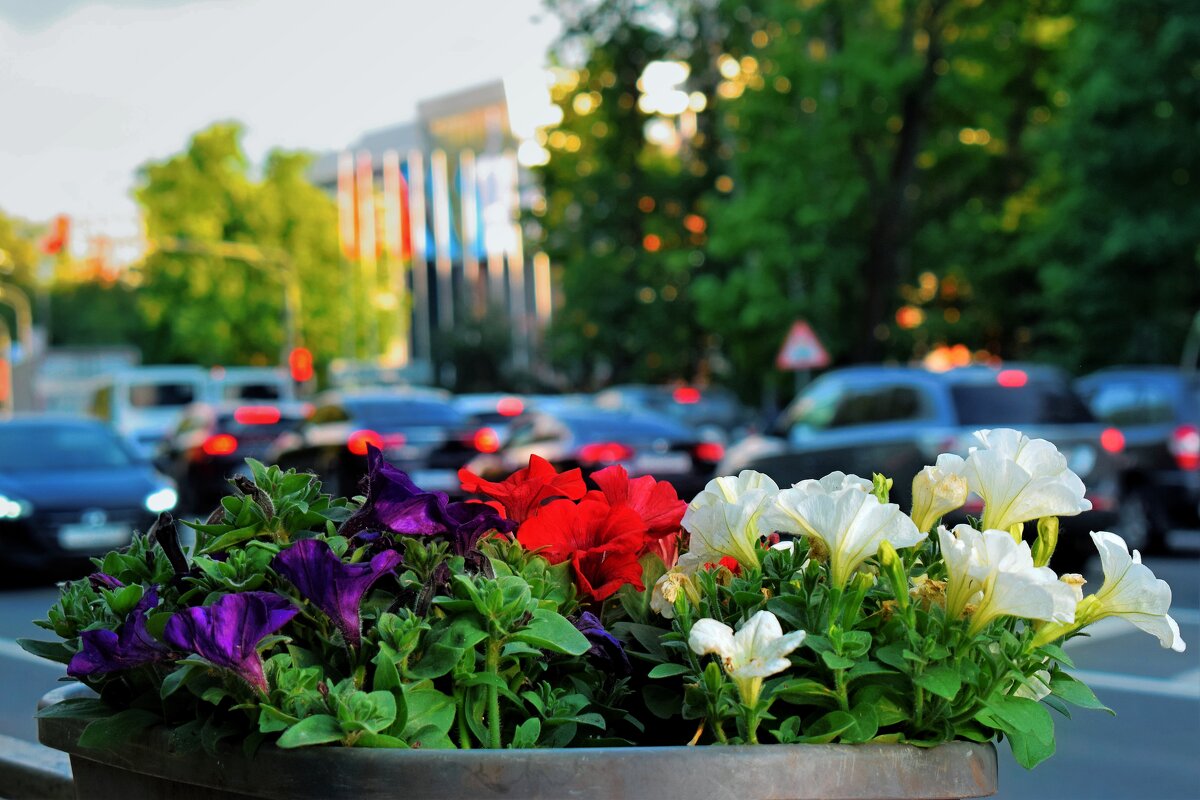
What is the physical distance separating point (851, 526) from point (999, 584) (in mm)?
170

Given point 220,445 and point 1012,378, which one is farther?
point 220,445

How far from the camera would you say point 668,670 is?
1.93 m

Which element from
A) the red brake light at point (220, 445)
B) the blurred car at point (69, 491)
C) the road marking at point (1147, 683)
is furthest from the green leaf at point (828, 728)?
the red brake light at point (220, 445)

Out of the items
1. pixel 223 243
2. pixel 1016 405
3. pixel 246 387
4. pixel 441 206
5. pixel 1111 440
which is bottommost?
pixel 246 387

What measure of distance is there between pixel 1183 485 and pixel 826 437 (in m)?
4.25

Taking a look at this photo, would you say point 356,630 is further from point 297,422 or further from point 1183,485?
point 297,422

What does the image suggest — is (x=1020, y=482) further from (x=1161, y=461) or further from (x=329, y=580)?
(x=1161, y=461)

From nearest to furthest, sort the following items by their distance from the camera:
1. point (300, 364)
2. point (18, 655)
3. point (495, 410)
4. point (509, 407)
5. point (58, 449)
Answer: point (18, 655) → point (58, 449) → point (509, 407) → point (495, 410) → point (300, 364)

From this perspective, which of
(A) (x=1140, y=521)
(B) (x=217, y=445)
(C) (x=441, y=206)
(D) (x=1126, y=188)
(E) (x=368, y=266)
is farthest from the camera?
(C) (x=441, y=206)

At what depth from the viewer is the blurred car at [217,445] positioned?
25797mm

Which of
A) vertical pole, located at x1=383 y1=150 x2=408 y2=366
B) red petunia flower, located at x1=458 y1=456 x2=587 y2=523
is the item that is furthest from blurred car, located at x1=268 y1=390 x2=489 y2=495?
vertical pole, located at x1=383 y1=150 x2=408 y2=366

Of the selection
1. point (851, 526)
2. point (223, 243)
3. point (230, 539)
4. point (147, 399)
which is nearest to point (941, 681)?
→ point (851, 526)

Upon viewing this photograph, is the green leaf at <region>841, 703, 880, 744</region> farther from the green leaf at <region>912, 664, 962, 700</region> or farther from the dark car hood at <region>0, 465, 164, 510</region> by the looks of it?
the dark car hood at <region>0, 465, 164, 510</region>

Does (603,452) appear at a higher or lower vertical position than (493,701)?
lower
